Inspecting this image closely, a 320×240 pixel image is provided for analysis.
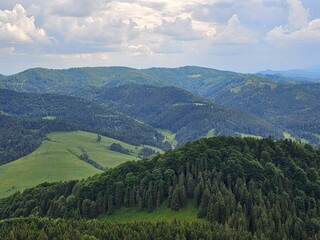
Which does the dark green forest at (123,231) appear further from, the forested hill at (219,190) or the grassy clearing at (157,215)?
the grassy clearing at (157,215)

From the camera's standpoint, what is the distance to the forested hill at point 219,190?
152000 millimetres

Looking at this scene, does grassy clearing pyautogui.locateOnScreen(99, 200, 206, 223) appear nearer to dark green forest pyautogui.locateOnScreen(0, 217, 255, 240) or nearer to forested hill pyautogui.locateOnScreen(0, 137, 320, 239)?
forested hill pyautogui.locateOnScreen(0, 137, 320, 239)

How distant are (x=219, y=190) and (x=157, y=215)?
84.3 ft

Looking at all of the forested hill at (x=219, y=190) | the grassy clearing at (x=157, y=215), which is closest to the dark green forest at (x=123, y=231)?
the forested hill at (x=219, y=190)

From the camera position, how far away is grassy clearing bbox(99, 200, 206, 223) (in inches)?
6193

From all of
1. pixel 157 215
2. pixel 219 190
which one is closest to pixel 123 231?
pixel 157 215

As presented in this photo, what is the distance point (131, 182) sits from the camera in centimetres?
18338

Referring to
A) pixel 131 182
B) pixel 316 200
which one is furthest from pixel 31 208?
pixel 316 200

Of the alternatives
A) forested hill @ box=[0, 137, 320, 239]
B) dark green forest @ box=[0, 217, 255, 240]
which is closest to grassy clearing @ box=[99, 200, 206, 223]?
forested hill @ box=[0, 137, 320, 239]

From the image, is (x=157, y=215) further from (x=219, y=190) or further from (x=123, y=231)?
(x=123, y=231)

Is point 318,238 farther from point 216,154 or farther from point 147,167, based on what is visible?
point 147,167

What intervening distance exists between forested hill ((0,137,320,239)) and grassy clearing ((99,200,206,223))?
2.20 meters

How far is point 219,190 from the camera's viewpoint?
16488 centimetres

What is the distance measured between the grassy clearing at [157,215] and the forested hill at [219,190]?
220 centimetres
